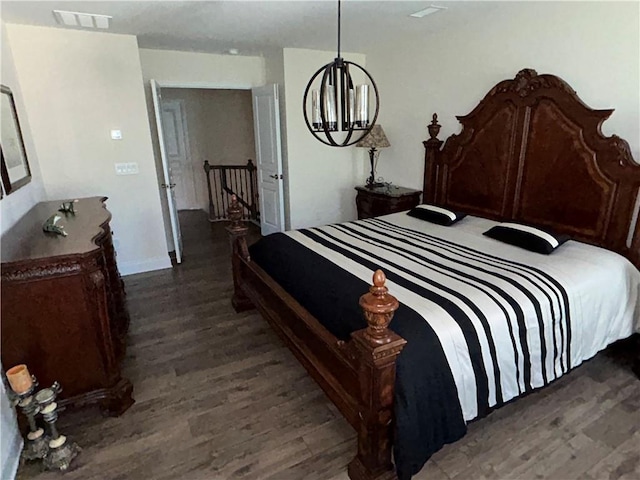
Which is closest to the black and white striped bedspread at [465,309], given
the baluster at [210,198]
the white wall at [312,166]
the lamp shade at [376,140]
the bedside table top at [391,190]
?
the bedside table top at [391,190]

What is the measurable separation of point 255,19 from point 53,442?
335 centimetres

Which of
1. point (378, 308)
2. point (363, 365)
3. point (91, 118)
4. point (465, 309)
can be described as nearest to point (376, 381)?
point (363, 365)

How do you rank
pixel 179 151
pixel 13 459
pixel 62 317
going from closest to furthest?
pixel 13 459 < pixel 62 317 < pixel 179 151

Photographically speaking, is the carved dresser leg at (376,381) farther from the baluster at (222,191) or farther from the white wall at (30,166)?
the baluster at (222,191)

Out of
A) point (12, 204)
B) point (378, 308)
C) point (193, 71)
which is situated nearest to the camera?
point (378, 308)

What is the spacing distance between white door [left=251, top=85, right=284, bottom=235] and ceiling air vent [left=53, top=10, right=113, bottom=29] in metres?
1.93

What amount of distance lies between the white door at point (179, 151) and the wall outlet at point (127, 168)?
3.02 meters

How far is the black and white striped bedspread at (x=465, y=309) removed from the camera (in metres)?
1.74

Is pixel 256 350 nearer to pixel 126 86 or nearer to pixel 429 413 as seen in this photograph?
pixel 429 413

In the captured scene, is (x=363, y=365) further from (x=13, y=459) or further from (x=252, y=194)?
(x=252, y=194)

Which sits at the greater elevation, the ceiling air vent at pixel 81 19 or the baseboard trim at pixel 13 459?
the ceiling air vent at pixel 81 19

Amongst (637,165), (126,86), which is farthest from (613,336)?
(126,86)

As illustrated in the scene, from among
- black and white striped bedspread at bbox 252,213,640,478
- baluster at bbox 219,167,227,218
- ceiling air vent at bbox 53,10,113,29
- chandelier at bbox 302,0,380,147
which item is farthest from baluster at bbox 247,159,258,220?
chandelier at bbox 302,0,380,147

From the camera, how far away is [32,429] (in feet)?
6.48
